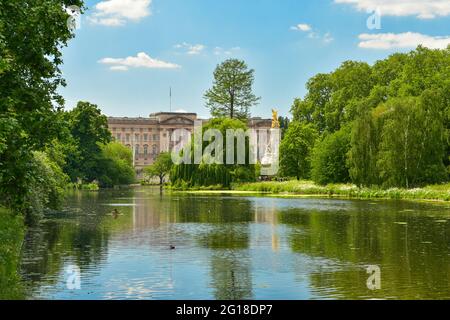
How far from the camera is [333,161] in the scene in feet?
216

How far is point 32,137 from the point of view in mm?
16250

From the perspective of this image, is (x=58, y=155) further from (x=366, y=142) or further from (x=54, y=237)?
(x=366, y=142)

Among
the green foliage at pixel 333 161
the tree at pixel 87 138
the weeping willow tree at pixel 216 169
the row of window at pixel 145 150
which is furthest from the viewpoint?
the row of window at pixel 145 150

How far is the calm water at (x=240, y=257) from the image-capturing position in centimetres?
1388

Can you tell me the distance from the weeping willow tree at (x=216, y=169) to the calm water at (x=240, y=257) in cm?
4222

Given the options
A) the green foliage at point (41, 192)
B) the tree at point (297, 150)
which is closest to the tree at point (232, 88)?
the tree at point (297, 150)

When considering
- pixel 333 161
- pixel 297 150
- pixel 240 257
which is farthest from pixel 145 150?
pixel 240 257

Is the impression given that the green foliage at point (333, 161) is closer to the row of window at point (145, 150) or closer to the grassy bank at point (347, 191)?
the grassy bank at point (347, 191)

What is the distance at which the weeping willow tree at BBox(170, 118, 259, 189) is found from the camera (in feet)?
244

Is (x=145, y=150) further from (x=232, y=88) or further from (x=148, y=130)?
(x=232, y=88)

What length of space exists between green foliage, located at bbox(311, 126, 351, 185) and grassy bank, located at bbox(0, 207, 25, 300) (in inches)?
1742

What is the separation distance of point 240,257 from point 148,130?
15230 centimetres
